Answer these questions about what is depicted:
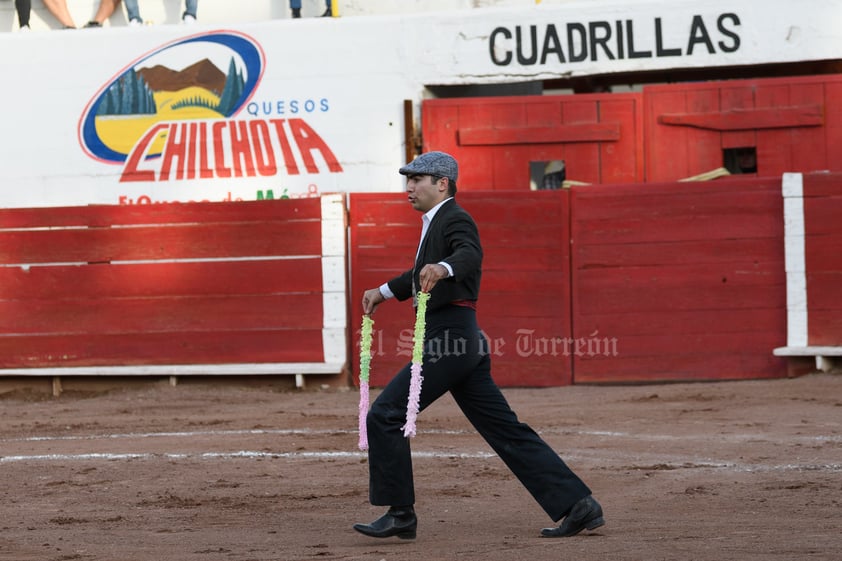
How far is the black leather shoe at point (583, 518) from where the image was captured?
17.0ft

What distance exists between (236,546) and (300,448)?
10.5 feet

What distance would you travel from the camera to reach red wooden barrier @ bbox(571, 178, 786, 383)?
11977 mm

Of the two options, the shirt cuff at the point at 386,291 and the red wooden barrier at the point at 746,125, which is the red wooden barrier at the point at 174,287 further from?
the shirt cuff at the point at 386,291

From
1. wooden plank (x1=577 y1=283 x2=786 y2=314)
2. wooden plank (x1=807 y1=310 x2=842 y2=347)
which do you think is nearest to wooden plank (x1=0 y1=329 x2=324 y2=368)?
wooden plank (x1=577 y1=283 x2=786 y2=314)

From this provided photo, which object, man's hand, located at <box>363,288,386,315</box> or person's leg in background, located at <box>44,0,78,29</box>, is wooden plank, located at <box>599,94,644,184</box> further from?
man's hand, located at <box>363,288,386,315</box>

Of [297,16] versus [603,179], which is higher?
[297,16]

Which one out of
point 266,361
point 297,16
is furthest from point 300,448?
point 297,16

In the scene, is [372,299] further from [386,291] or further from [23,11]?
[23,11]

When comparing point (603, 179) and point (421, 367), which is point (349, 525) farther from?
point (603, 179)

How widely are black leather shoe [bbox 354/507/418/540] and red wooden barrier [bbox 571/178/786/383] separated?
707 centimetres

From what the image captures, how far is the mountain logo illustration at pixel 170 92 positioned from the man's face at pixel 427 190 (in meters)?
9.09

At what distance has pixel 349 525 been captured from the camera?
5.75 metres

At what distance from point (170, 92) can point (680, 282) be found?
5.73m

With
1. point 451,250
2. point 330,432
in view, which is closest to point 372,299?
point 451,250
